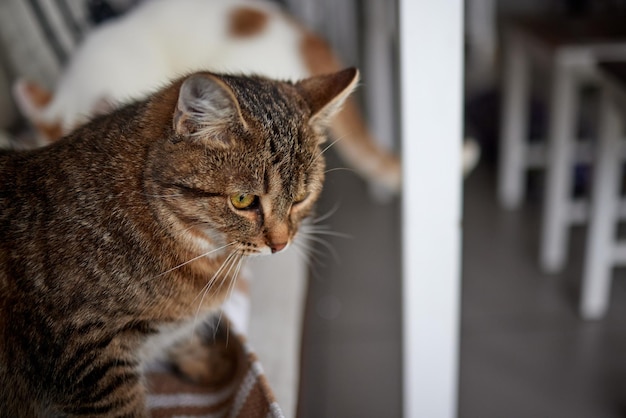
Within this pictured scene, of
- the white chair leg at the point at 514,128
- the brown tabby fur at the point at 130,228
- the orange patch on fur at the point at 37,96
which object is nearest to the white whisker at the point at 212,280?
the brown tabby fur at the point at 130,228

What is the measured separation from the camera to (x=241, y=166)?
2.39 feet

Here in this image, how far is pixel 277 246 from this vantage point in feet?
2.57

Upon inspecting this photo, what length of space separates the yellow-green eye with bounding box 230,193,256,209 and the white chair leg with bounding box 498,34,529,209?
172 cm

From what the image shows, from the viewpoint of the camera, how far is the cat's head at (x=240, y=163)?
0.71m

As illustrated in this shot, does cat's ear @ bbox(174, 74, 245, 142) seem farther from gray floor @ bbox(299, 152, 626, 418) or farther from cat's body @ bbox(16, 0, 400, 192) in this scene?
cat's body @ bbox(16, 0, 400, 192)

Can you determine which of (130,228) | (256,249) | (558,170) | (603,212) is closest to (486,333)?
(603,212)

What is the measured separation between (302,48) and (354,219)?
0.92 metres

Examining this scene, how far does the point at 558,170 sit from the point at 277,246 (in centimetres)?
138

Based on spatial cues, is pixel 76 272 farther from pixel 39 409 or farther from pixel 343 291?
pixel 343 291

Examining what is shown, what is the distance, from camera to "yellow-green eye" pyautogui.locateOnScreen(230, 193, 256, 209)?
29.1 inches

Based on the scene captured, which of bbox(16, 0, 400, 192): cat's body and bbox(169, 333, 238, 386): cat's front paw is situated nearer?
bbox(169, 333, 238, 386): cat's front paw

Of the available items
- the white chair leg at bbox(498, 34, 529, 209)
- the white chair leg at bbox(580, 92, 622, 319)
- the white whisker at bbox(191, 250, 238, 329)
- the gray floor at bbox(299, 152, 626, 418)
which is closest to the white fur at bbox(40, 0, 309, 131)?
the gray floor at bbox(299, 152, 626, 418)

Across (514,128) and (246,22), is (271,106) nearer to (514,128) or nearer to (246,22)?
(246,22)

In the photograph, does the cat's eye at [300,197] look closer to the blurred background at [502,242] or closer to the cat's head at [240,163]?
the cat's head at [240,163]
